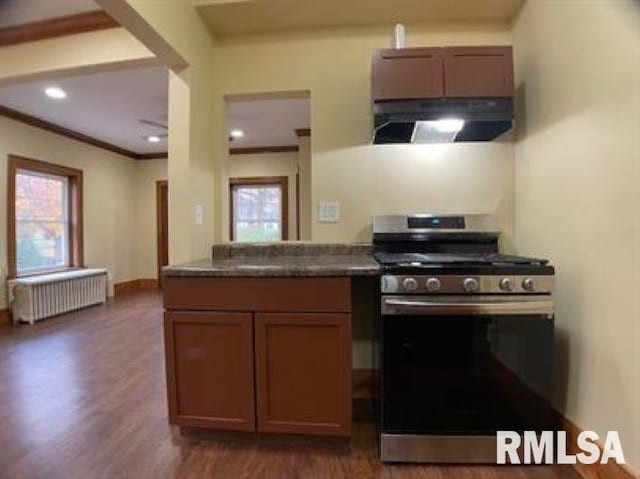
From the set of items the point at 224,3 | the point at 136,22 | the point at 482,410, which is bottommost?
the point at 482,410

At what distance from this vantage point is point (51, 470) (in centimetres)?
171

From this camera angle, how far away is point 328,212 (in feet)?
7.88

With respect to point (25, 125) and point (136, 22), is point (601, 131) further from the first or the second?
point (25, 125)

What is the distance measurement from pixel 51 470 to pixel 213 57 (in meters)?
2.34

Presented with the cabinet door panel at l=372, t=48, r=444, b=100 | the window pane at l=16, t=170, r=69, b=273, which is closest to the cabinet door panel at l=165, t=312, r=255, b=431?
the cabinet door panel at l=372, t=48, r=444, b=100

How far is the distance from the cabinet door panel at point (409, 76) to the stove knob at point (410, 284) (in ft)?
3.09

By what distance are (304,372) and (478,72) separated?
5.58 ft

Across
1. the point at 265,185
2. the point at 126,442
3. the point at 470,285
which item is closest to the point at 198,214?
the point at 126,442

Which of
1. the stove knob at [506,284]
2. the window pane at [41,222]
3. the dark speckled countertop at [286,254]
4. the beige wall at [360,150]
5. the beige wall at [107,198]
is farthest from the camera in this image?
the window pane at [41,222]

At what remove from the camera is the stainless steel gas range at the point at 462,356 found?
166 centimetres

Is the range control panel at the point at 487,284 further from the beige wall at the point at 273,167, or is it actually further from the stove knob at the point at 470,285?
the beige wall at the point at 273,167

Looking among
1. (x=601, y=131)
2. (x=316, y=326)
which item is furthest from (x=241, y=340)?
(x=601, y=131)

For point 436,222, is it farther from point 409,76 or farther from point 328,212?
point 409,76
